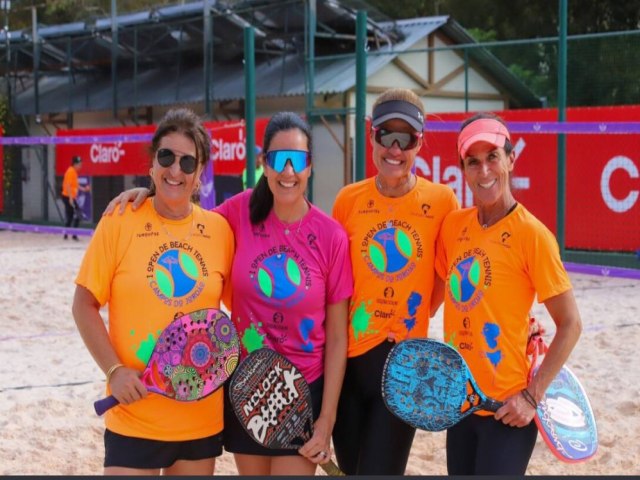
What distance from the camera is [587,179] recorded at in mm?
10680

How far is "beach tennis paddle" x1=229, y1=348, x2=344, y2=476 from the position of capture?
2670mm

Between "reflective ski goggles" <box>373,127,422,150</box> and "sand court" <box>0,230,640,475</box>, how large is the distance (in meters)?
1.92

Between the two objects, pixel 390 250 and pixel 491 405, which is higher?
pixel 390 250

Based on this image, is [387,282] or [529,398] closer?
[529,398]

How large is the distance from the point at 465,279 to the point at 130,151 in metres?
13.6

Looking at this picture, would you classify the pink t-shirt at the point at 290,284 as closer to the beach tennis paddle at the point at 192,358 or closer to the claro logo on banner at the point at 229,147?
the beach tennis paddle at the point at 192,358

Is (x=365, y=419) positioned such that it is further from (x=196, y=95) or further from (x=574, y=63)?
(x=196, y=95)

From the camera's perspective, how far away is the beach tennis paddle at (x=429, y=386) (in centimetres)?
253

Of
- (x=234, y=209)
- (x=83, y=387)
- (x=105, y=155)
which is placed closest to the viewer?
(x=234, y=209)

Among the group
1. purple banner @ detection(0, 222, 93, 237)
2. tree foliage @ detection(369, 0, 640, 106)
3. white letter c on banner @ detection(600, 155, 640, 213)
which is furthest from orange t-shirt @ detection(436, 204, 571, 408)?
purple banner @ detection(0, 222, 93, 237)

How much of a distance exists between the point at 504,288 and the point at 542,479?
0.51 meters

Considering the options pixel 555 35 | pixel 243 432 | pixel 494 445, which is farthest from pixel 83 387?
pixel 555 35

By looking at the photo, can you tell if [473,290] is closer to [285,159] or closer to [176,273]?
[285,159]

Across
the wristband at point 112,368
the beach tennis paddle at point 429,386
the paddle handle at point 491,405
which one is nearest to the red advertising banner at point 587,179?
the beach tennis paddle at point 429,386
